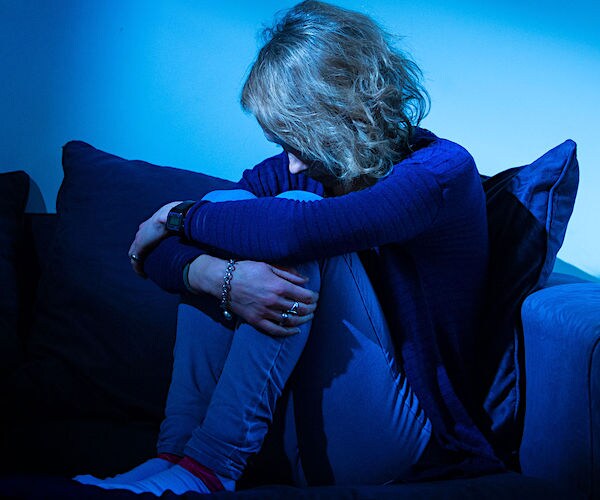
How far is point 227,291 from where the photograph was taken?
1027 mm

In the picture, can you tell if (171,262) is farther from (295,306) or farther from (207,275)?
(295,306)

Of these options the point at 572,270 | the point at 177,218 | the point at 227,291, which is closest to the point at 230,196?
the point at 177,218

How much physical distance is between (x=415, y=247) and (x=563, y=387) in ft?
1.02

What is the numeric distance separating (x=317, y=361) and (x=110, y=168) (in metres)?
0.81

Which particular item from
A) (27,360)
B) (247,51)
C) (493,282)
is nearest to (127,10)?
(247,51)

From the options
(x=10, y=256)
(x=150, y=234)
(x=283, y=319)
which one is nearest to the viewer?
(x=283, y=319)

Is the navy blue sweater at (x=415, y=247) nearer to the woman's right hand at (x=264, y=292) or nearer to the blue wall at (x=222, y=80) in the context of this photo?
the woman's right hand at (x=264, y=292)

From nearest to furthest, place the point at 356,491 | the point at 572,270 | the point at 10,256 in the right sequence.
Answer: the point at 356,491, the point at 10,256, the point at 572,270

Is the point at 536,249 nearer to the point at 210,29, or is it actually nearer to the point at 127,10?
the point at 210,29

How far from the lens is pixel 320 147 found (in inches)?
43.9

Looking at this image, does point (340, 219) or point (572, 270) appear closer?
point (340, 219)

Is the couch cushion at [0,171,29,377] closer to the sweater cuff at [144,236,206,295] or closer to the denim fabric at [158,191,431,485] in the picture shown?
the sweater cuff at [144,236,206,295]

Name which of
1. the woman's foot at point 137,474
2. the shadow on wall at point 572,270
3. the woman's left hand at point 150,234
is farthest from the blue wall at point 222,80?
the woman's foot at point 137,474

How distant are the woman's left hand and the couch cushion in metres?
0.38
